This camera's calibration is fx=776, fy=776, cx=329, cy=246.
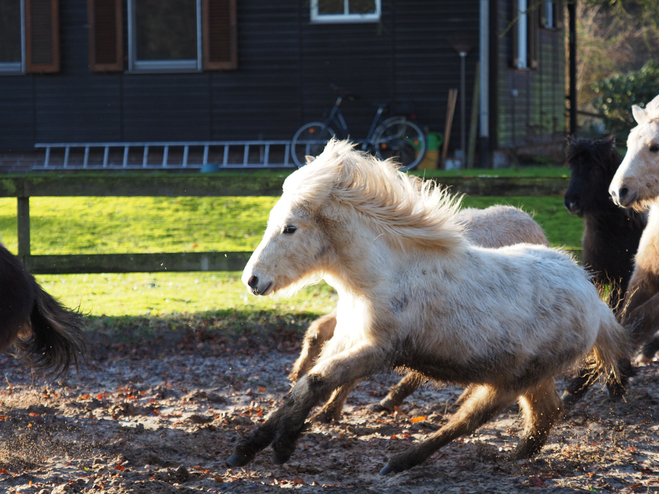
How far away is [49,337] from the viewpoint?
14.7 ft

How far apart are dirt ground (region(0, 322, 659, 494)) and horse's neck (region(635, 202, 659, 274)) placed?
0.82m

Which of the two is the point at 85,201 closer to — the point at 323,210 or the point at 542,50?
the point at 323,210

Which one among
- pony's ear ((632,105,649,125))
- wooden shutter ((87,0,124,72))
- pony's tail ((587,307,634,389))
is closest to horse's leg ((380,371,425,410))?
pony's tail ((587,307,634,389))

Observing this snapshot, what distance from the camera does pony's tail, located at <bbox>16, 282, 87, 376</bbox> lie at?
4.42 m

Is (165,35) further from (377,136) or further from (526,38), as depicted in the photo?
(526,38)

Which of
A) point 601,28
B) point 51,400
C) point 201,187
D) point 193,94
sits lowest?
point 51,400

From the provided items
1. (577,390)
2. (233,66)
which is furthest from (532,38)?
(577,390)

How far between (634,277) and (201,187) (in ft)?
12.4

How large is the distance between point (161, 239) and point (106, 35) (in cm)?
731

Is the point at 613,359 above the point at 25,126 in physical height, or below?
below

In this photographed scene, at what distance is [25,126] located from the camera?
16.3 meters

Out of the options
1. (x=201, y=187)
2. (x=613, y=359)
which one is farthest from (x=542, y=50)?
(x=613, y=359)

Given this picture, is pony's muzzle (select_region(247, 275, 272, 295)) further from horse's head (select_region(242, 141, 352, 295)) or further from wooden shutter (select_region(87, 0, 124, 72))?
wooden shutter (select_region(87, 0, 124, 72))

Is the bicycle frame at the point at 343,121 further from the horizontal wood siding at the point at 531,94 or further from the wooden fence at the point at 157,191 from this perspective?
the wooden fence at the point at 157,191
